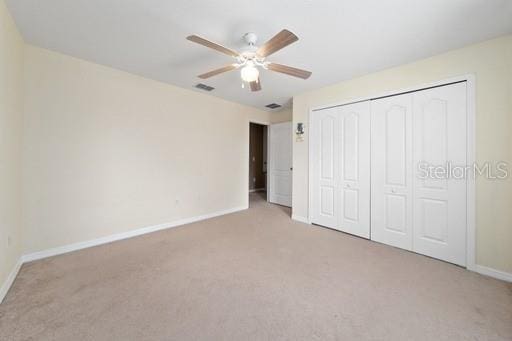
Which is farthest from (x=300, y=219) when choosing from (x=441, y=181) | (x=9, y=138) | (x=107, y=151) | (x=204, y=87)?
(x=9, y=138)

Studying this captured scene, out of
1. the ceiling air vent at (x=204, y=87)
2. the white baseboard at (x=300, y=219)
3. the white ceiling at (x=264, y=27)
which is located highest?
the ceiling air vent at (x=204, y=87)

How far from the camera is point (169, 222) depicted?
11.7 feet

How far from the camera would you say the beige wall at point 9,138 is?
5.69 feet

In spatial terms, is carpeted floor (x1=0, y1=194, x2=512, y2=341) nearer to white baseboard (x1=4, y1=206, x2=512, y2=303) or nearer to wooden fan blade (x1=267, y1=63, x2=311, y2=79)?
white baseboard (x1=4, y1=206, x2=512, y2=303)

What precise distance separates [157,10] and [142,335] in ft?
8.31

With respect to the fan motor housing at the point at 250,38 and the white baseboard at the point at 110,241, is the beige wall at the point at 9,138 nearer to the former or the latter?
the white baseboard at the point at 110,241

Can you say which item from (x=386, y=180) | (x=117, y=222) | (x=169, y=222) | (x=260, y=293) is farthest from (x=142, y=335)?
(x=386, y=180)

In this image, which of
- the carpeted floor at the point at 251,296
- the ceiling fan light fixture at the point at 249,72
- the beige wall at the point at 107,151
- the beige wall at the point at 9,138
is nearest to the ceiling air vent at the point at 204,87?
the beige wall at the point at 107,151

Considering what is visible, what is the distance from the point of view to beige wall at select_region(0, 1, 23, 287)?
1.73m

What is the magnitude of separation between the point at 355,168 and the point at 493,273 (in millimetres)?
1798

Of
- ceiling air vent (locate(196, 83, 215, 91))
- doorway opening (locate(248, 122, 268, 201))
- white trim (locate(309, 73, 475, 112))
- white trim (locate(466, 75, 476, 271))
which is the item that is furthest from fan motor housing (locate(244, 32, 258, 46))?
doorway opening (locate(248, 122, 268, 201))

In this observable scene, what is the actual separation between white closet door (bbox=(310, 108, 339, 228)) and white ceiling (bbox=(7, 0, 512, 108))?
96 centimetres

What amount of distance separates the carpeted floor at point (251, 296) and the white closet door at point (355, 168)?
1.70 feet

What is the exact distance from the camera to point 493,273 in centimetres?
212
